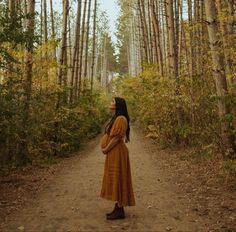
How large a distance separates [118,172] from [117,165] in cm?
10

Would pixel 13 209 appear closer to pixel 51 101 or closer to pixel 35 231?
pixel 35 231

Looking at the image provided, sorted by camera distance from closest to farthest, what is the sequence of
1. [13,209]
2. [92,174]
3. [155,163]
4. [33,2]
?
[13,209], [92,174], [33,2], [155,163]

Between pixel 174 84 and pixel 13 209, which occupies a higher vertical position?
pixel 174 84

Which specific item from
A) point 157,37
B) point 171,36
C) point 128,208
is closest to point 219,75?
point 128,208

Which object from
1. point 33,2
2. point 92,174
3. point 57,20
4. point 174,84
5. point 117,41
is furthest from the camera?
point 117,41

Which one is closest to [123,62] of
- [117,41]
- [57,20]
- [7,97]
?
[117,41]

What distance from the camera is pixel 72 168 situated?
1147 cm

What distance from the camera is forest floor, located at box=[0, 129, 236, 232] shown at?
19.4 ft

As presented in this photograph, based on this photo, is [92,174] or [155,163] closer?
[92,174]

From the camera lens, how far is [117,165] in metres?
5.96

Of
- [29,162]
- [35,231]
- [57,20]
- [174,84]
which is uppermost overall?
[57,20]

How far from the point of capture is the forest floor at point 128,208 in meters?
5.90

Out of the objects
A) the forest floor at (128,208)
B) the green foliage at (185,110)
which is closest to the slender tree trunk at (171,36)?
the green foliage at (185,110)

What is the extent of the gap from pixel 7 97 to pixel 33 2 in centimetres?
387
